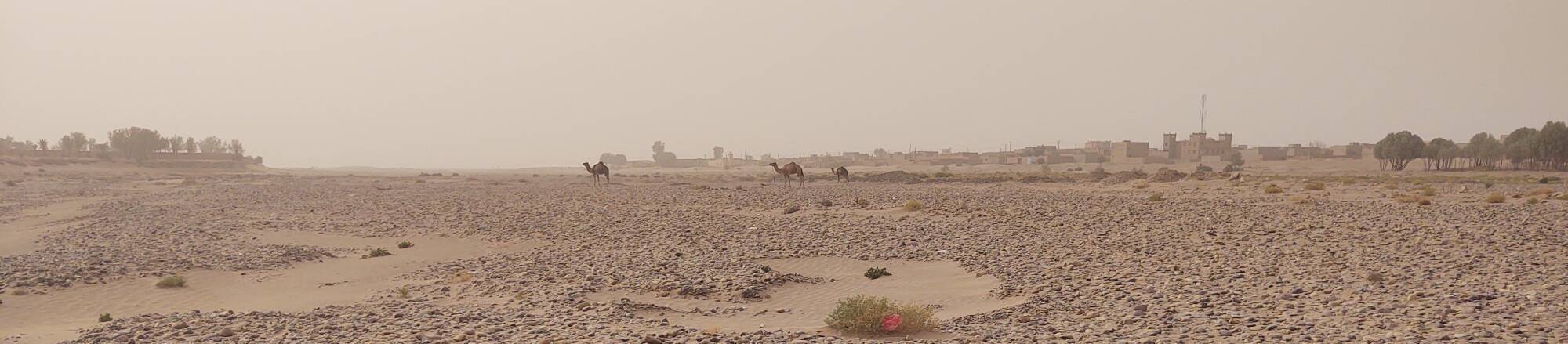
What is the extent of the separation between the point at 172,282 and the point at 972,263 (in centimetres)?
1432

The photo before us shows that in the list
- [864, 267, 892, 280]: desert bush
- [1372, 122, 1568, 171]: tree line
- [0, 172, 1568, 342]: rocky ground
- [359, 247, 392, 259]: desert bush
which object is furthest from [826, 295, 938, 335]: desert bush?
[1372, 122, 1568, 171]: tree line

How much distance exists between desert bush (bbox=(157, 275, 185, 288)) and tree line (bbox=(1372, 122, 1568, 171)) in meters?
84.9

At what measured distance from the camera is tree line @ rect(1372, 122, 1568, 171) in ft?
215

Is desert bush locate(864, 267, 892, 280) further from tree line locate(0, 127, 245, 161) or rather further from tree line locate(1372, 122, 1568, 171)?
tree line locate(0, 127, 245, 161)

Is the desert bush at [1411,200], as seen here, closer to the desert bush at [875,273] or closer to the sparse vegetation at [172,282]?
the desert bush at [875,273]

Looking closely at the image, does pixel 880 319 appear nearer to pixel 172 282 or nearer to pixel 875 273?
pixel 875 273

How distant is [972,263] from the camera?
16.7 metres

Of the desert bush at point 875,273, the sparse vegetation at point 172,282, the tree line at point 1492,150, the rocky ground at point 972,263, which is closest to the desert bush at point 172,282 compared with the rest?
the sparse vegetation at point 172,282

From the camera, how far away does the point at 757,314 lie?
38.6ft

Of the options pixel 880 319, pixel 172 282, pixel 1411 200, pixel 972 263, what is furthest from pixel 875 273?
pixel 1411 200

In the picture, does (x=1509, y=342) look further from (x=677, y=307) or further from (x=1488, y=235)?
(x=1488, y=235)

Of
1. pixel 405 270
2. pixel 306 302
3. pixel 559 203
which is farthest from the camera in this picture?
pixel 559 203

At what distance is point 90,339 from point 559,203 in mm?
25736

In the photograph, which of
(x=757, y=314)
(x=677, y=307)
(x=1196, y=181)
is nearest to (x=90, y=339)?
(x=677, y=307)
